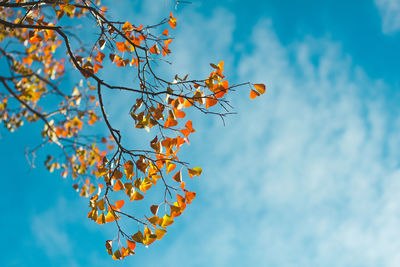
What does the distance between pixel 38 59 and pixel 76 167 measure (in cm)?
201

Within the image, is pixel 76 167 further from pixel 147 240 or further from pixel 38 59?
pixel 147 240

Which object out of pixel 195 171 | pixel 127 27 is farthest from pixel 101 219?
pixel 127 27

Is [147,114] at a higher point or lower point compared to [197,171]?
higher

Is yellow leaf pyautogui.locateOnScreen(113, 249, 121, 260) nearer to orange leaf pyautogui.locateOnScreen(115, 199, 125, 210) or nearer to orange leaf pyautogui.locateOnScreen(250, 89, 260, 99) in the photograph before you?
orange leaf pyautogui.locateOnScreen(115, 199, 125, 210)

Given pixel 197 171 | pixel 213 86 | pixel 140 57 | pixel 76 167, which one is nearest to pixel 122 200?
pixel 197 171

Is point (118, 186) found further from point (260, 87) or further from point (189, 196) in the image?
point (260, 87)

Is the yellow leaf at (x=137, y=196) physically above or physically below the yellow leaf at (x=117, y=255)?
above

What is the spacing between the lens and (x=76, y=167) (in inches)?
222

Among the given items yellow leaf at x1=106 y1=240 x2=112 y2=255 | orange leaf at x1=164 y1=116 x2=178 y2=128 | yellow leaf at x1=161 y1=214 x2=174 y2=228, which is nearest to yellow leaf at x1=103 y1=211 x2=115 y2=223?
yellow leaf at x1=106 y1=240 x2=112 y2=255

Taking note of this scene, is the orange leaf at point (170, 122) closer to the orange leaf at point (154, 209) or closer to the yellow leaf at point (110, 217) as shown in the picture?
the orange leaf at point (154, 209)

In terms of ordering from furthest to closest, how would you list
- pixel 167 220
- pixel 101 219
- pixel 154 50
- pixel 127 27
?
pixel 154 50, pixel 127 27, pixel 101 219, pixel 167 220

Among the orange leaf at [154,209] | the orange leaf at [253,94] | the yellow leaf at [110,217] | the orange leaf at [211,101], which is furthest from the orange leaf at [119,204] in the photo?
the orange leaf at [253,94]

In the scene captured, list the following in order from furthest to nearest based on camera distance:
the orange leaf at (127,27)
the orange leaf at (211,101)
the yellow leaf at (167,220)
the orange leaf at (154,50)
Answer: the orange leaf at (154,50) < the orange leaf at (127,27) < the orange leaf at (211,101) < the yellow leaf at (167,220)

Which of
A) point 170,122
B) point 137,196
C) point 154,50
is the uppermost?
point 154,50
